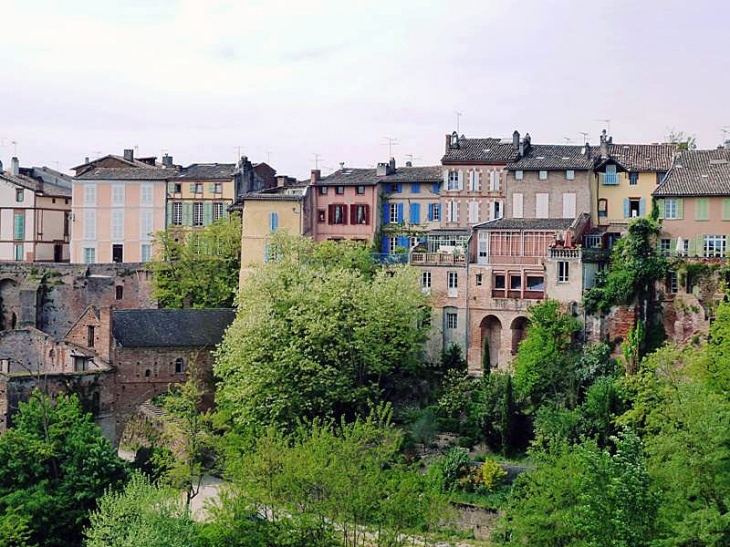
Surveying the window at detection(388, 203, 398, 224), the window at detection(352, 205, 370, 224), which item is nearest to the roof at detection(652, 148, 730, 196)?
the window at detection(388, 203, 398, 224)

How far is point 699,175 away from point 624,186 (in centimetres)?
486

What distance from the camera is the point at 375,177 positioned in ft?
224

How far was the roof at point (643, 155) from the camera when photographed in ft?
197

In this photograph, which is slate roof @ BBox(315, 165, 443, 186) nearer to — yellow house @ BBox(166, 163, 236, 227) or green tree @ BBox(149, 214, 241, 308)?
green tree @ BBox(149, 214, 241, 308)

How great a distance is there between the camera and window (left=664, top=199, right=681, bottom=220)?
182 feet

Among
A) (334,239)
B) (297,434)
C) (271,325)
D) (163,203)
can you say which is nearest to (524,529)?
(297,434)

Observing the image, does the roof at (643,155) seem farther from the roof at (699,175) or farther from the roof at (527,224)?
the roof at (527,224)

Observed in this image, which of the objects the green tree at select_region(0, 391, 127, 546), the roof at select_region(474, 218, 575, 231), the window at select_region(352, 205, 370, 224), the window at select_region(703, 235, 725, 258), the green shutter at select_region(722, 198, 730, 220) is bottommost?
the green tree at select_region(0, 391, 127, 546)

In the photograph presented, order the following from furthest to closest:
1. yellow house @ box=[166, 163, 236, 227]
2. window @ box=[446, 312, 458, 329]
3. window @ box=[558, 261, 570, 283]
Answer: yellow house @ box=[166, 163, 236, 227] < window @ box=[446, 312, 458, 329] < window @ box=[558, 261, 570, 283]

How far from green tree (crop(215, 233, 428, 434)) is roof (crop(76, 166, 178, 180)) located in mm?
23118

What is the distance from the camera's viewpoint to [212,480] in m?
54.2

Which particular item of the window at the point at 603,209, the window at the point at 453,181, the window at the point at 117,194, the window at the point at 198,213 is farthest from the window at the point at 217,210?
the window at the point at 603,209

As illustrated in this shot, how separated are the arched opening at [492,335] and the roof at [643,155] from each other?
1086 centimetres

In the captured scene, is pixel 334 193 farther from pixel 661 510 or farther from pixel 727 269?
pixel 661 510
